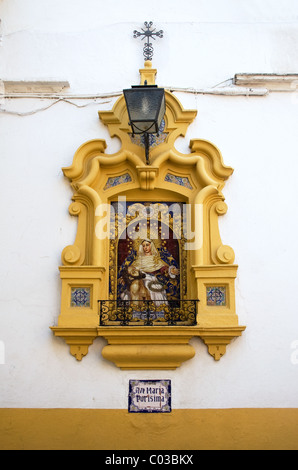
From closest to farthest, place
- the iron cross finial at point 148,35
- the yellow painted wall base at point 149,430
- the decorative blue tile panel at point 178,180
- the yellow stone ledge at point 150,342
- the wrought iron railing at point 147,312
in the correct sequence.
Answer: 1. the yellow painted wall base at point 149,430
2. the yellow stone ledge at point 150,342
3. the wrought iron railing at point 147,312
4. the decorative blue tile panel at point 178,180
5. the iron cross finial at point 148,35

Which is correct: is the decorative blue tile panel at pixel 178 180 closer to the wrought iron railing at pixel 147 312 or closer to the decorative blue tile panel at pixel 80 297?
the wrought iron railing at pixel 147 312

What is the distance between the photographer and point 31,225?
5.54 metres

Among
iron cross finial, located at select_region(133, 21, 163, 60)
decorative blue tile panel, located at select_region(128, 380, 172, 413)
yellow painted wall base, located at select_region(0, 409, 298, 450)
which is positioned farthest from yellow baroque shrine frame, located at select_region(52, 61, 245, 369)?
yellow painted wall base, located at select_region(0, 409, 298, 450)

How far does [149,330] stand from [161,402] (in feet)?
2.40

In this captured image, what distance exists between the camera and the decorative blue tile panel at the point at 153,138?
577cm

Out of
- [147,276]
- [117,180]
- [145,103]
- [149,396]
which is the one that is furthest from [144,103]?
[149,396]

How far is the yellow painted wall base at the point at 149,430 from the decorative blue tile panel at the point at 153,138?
2972 mm

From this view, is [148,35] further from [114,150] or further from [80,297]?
[80,297]

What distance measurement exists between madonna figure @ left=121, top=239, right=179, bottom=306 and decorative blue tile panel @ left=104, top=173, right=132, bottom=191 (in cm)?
73

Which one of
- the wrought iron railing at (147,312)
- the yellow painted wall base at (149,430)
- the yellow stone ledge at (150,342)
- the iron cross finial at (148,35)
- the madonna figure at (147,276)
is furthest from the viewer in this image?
the iron cross finial at (148,35)

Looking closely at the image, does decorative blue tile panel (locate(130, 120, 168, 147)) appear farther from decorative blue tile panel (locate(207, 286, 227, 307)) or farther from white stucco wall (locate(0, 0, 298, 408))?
decorative blue tile panel (locate(207, 286, 227, 307))

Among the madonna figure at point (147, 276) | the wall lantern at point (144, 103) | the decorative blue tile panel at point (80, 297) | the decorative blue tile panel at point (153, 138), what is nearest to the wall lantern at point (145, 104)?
the wall lantern at point (144, 103)

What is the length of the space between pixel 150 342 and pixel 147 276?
0.82m

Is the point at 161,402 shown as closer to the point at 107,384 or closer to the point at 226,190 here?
the point at 107,384
